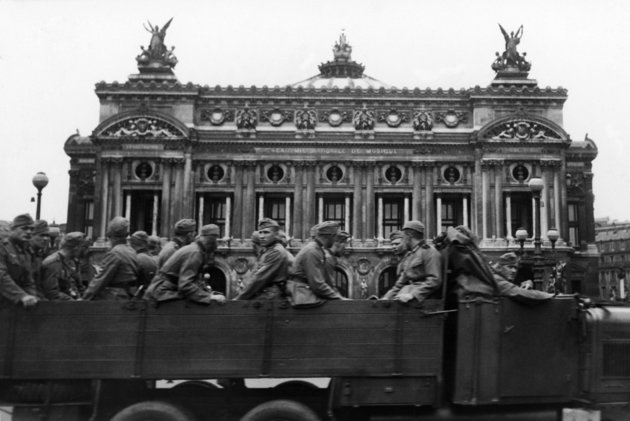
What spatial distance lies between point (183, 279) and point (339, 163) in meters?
36.7

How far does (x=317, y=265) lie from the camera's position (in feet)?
27.4

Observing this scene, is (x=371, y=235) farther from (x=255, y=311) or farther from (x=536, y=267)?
(x=255, y=311)

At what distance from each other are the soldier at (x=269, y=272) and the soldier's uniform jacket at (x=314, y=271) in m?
0.21

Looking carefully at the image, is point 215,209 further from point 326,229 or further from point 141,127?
point 326,229

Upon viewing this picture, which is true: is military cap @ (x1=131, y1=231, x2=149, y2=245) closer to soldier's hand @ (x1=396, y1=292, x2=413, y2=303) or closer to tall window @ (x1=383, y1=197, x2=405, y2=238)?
soldier's hand @ (x1=396, y1=292, x2=413, y2=303)

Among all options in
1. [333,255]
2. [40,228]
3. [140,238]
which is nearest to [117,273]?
[40,228]

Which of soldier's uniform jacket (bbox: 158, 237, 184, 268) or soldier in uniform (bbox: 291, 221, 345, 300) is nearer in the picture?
soldier in uniform (bbox: 291, 221, 345, 300)

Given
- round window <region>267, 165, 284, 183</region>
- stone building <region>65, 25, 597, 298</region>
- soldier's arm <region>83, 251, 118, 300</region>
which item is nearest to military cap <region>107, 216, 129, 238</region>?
soldier's arm <region>83, 251, 118, 300</region>

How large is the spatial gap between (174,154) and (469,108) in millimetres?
19562

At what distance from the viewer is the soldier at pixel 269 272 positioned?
8.29m

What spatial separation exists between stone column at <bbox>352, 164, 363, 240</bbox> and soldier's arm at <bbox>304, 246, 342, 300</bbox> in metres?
35.2

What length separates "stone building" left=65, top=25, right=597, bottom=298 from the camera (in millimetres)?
43094

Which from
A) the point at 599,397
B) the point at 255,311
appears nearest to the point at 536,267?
the point at 599,397

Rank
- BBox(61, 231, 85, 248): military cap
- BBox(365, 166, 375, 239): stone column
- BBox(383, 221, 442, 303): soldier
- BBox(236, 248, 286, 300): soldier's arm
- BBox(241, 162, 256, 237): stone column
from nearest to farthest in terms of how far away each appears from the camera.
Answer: BBox(383, 221, 442, 303): soldier < BBox(236, 248, 286, 300): soldier's arm < BBox(61, 231, 85, 248): military cap < BBox(365, 166, 375, 239): stone column < BBox(241, 162, 256, 237): stone column
